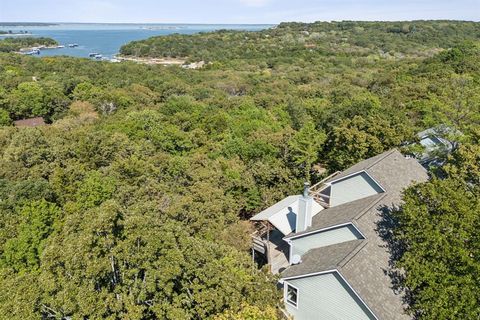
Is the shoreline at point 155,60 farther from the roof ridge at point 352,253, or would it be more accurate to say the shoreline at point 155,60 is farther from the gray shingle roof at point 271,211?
the roof ridge at point 352,253

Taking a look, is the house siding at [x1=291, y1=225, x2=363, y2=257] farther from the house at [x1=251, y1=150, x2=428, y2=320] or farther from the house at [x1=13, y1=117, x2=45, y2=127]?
the house at [x1=13, y1=117, x2=45, y2=127]

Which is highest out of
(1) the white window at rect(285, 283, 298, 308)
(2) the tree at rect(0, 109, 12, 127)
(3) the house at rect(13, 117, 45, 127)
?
(1) the white window at rect(285, 283, 298, 308)

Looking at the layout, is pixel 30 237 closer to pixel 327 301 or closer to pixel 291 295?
pixel 291 295

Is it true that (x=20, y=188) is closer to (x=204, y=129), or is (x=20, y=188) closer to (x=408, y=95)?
(x=204, y=129)

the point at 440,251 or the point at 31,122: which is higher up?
the point at 440,251

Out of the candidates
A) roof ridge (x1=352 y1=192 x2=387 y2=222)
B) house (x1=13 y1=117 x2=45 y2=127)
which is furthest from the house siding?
house (x1=13 y1=117 x2=45 y2=127)

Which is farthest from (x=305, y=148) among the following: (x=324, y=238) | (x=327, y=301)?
(x=327, y=301)
